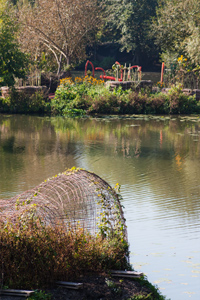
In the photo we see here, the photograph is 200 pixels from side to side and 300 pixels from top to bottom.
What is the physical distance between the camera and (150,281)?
5.91 m

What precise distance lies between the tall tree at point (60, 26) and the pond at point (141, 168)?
27.1ft

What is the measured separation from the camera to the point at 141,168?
12102 millimetres

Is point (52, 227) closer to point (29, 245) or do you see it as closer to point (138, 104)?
point (29, 245)

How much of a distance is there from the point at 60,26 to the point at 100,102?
7567mm

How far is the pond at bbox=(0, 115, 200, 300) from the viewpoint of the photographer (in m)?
6.67

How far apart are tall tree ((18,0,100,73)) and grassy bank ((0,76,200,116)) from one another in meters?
5.55

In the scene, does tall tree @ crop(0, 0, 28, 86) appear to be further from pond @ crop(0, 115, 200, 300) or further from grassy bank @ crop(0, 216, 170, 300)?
grassy bank @ crop(0, 216, 170, 300)

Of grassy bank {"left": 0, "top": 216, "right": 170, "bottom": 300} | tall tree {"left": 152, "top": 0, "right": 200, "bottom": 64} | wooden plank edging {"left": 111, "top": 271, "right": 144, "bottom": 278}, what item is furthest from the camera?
tall tree {"left": 152, "top": 0, "right": 200, "bottom": 64}

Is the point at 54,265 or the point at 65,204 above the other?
the point at 65,204

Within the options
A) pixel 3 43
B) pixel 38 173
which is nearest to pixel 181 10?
pixel 3 43

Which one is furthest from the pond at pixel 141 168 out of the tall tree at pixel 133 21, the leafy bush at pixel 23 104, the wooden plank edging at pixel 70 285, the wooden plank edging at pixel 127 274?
the tall tree at pixel 133 21

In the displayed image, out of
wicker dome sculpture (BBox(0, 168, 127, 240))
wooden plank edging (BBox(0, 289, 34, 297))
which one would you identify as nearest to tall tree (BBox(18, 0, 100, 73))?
wicker dome sculpture (BBox(0, 168, 127, 240))

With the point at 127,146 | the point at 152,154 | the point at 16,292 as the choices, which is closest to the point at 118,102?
the point at 127,146

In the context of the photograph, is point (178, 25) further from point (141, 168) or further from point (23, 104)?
point (141, 168)
